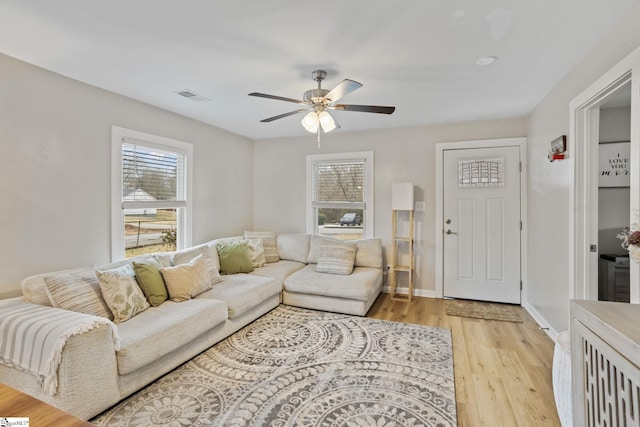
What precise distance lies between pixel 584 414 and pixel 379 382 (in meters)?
1.21

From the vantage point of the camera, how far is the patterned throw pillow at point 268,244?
4.58 meters

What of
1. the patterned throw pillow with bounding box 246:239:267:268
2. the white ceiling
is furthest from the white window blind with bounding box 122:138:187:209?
the patterned throw pillow with bounding box 246:239:267:268

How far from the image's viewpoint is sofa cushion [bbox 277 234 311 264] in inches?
183

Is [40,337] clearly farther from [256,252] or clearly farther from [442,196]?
[442,196]

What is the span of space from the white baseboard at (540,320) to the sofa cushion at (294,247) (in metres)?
2.89

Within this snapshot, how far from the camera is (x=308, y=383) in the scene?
2.25 m

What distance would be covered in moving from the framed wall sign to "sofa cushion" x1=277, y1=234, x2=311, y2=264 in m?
3.52

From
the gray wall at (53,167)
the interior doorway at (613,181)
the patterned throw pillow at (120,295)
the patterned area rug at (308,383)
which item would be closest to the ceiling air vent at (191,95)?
the gray wall at (53,167)

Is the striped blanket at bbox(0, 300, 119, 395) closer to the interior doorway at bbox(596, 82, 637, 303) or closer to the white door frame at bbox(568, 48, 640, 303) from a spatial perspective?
the white door frame at bbox(568, 48, 640, 303)

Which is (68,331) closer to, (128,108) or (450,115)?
(128,108)

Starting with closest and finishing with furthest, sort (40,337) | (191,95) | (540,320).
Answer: (40,337), (191,95), (540,320)

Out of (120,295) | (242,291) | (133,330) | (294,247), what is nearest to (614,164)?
(294,247)

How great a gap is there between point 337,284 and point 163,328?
75.6 inches

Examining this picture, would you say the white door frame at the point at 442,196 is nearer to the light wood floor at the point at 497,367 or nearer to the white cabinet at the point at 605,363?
the light wood floor at the point at 497,367
